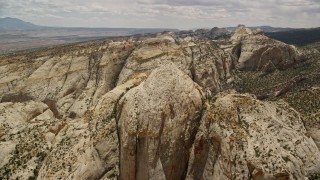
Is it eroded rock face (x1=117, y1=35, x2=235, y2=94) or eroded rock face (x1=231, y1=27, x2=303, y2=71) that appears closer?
eroded rock face (x1=117, y1=35, x2=235, y2=94)

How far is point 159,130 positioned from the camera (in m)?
53.8

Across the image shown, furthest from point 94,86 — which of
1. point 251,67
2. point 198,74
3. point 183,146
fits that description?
point 183,146

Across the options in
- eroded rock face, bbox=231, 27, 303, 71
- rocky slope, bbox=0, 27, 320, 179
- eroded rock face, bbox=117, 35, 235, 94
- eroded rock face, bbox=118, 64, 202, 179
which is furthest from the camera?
eroded rock face, bbox=231, 27, 303, 71

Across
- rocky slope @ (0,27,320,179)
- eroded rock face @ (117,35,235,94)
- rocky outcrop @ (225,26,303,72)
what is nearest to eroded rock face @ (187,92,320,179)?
rocky slope @ (0,27,320,179)

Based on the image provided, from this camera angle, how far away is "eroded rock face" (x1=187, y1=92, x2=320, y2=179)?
4811 centimetres

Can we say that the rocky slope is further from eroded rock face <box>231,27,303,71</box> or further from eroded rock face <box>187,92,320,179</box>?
eroded rock face <box>231,27,303,71</box>

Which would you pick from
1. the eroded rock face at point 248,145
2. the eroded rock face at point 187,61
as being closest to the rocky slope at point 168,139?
the eroded rock face at point 248,145

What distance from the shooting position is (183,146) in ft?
180

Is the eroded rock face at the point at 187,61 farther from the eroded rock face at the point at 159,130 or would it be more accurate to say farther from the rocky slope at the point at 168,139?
the eroded rock face at the point at 159,130

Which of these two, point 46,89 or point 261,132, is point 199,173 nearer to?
point 261,132

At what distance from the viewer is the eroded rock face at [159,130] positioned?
176 ft

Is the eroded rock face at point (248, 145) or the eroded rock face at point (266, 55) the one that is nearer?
the eroded rock face at point (248, 145)

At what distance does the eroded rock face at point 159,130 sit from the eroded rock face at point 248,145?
1758 mm

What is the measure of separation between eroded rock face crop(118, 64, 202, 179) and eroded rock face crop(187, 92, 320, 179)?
1758 mm
